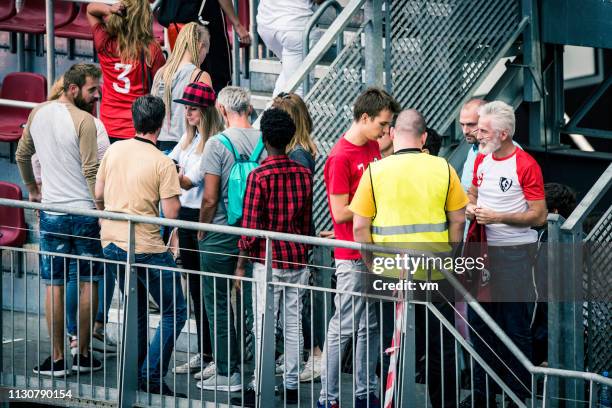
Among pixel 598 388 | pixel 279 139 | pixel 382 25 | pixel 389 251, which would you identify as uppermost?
pixel 382 25

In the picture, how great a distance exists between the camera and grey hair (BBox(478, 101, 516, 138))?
307 inches

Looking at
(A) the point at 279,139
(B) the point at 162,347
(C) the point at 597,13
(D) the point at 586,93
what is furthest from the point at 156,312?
(D) the point at 586,93

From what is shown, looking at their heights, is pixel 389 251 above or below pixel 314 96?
below

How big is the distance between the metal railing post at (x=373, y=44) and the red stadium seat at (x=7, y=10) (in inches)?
205

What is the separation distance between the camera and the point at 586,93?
15.8 meters

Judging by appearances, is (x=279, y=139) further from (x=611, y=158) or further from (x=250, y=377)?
(x=611, y=158)

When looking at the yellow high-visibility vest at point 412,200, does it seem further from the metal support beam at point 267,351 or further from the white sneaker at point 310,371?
the white sneaker at point 310,371

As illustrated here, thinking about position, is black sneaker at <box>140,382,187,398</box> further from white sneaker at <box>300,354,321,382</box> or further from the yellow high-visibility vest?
the yellow high-visibility vest

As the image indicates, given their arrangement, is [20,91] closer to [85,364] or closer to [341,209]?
[85,364]

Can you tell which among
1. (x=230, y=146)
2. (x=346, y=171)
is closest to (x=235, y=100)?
(x=230, y=146)

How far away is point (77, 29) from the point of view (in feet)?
41.2

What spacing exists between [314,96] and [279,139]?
132 cm

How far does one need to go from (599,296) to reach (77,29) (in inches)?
252

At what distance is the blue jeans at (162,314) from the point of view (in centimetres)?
792
